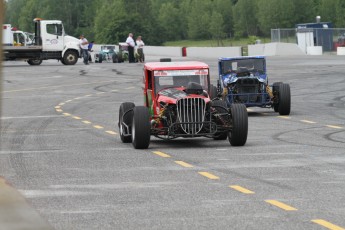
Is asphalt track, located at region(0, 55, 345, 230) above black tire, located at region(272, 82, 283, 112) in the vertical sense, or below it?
below

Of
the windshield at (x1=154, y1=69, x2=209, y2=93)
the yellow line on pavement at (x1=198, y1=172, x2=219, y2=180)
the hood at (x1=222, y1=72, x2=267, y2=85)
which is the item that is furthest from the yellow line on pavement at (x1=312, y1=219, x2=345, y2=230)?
the hood at (x1=222, y1=72, x2=267, y2=85)

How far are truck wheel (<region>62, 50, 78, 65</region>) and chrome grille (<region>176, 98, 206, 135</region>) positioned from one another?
45.5m

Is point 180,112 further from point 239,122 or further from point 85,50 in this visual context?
point 85,50

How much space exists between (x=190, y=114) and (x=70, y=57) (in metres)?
45.7

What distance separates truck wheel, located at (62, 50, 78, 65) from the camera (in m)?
59.2

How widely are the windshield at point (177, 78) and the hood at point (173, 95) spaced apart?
182 millimetres

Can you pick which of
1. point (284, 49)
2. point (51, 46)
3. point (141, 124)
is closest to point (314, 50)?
point (284, 49)

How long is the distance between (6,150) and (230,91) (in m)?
8.26

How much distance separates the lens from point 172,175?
1102cm

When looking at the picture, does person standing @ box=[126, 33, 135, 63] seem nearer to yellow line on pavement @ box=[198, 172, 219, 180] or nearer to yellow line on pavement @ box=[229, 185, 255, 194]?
yellow line on pavement @ box=[198, 172, 219, 180]

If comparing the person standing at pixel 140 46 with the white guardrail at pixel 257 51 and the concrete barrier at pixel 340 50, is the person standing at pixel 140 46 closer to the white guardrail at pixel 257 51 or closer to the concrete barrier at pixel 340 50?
the white guardrail at pixel 257 51

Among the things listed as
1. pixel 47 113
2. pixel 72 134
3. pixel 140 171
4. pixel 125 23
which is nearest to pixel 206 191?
pixel 140 171

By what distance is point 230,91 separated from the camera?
21562 mm

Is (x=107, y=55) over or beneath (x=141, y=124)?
over
